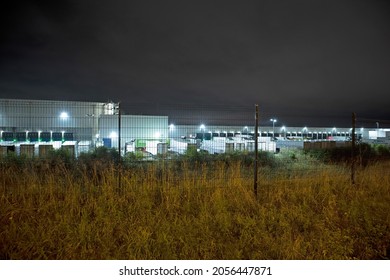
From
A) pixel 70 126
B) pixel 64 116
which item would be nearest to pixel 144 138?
pixel 64 116

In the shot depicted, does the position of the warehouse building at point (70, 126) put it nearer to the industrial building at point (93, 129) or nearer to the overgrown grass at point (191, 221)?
the industrial building at point (93, 129)

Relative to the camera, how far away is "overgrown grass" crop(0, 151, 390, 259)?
316 centimetres

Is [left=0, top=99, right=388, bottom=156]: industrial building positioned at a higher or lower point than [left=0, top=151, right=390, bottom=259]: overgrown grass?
higher

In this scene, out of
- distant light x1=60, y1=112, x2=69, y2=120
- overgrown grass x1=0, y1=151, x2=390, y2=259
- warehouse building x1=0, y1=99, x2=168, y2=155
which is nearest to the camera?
overgrown grass x1=0, y1=151, x2=390, y2=259

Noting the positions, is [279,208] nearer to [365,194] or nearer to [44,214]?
[365,194]

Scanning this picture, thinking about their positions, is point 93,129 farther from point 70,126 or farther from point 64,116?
point 64,116

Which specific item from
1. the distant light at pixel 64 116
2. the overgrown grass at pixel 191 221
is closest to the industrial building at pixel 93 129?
the distant light at pixel 64 116

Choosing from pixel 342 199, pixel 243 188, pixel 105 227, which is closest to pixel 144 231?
pixel 105 227

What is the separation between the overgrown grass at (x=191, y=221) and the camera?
3.16 m

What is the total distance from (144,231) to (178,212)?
980mm

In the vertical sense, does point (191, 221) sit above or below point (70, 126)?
below

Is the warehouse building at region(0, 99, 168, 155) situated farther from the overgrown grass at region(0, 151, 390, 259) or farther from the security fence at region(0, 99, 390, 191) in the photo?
the overgrown grass at region(0, 151, 390, 259)

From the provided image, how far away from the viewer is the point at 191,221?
12.9 ft

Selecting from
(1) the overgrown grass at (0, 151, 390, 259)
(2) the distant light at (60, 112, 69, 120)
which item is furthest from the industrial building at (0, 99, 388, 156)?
(1) the overgrown grass at (0, 151, 390, 259)
